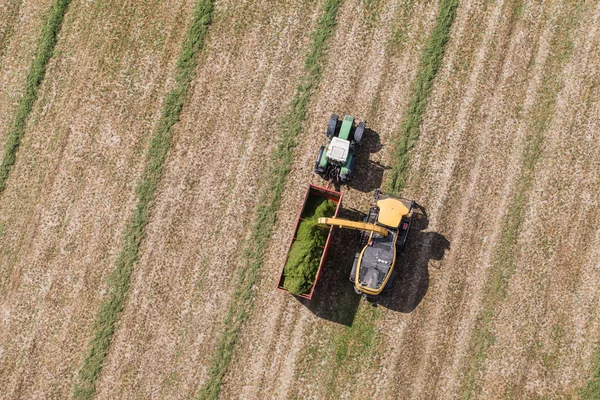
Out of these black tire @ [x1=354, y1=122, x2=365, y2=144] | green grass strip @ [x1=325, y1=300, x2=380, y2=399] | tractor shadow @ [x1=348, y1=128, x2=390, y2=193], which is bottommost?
green grass strip @ [x1=325, y1=300, x2=380, y2=399]

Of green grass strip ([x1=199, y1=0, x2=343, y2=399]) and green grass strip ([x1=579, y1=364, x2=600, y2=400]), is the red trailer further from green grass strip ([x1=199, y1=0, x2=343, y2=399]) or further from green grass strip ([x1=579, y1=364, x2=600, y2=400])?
green grass strip ([x1=579, y1=364, x2=600, y2=400])

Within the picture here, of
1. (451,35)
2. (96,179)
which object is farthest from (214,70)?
(451,35)

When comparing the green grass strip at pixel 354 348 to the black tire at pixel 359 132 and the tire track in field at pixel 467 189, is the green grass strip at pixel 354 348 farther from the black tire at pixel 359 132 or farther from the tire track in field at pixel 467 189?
the black tire at pixel 359 132

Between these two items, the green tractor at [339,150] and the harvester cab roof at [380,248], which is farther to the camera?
the green tractor at [339,150]

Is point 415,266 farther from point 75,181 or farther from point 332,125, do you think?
point 75,181

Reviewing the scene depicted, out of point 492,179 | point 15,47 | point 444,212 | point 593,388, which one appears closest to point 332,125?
point 444,212

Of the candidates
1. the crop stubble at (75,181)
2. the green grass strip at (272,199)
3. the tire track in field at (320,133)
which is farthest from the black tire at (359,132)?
the crop stubble at (75,181)

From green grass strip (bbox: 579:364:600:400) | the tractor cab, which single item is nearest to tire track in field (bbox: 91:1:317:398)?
the tractor cab
